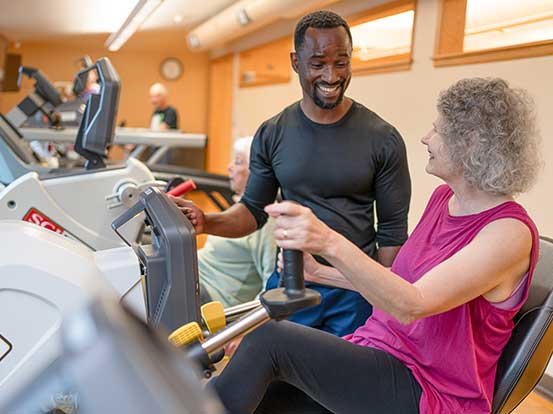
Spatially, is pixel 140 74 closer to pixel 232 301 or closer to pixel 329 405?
pixel 232 301

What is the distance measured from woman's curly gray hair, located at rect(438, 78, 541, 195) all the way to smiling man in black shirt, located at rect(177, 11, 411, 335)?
358 mm

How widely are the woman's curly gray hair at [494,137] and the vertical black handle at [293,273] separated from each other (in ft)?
1.62

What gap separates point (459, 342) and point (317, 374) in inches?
12.5

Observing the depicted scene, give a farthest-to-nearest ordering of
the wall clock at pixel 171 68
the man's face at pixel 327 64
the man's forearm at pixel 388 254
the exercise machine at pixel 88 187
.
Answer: the wall clock at pixel 171 68, the exercise machine at pixel 88 187, the man's forearm at pixel 388 254, the man's face at pixel 327 64

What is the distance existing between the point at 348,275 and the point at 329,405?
1.13 feet

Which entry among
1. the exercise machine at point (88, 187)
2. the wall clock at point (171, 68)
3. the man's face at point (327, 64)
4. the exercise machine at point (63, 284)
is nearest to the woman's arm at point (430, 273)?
the exercise machine at point (63, 284)

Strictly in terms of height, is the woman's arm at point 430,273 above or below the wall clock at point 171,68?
below

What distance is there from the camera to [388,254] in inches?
64.6

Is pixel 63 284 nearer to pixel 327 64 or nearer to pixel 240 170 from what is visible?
pixel 327 64

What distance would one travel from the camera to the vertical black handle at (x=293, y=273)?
3.08 feet

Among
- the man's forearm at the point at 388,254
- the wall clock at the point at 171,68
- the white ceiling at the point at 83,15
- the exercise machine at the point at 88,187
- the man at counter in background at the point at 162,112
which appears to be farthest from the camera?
the wall clock at the point at 171,68

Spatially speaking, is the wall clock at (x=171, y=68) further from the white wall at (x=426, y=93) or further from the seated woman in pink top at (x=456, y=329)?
the seated woman in pink top at (x=456, y=329)

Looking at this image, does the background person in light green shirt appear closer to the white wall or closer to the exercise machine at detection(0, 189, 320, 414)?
the white wall

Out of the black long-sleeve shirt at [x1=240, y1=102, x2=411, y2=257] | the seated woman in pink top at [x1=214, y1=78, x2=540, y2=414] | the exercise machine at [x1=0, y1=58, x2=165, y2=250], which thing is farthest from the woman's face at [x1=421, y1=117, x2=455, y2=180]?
the exercise machine at [x1=0, y1=58, x2=165, y2=250]
